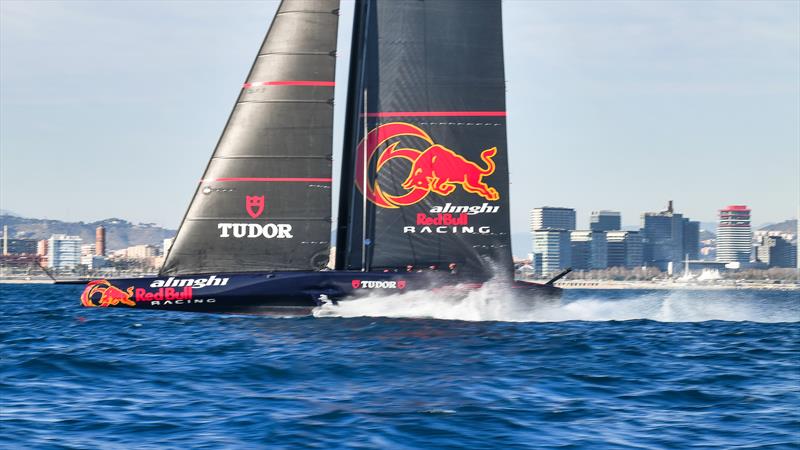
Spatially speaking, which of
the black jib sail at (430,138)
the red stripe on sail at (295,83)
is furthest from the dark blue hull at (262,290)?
the red stripe on sail at (295,83)

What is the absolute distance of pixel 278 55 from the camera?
2750 centimetres

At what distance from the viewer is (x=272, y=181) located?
89.2 feet

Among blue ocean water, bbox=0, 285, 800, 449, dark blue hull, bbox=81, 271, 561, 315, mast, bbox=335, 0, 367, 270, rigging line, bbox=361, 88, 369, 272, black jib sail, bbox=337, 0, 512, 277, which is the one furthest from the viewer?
mast, bbox=335, 0, 367, 270

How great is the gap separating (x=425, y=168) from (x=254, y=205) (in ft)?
14.3

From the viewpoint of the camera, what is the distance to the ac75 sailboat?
89.3ft

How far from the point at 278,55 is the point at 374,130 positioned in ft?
9.83

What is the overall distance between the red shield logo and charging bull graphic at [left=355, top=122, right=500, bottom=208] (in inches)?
114

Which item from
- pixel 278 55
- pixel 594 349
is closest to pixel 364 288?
pixel 278 55

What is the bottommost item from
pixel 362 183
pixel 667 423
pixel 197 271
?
pixel 667 423

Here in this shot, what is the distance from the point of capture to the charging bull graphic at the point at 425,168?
28.2m

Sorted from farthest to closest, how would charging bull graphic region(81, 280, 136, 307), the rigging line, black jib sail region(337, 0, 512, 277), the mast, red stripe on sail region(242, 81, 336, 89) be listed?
1. the mast
2. the rigging line
3. black jib sail region(337, 0, 512, 277)
4. red stripe on sail region(242, 81, 336, 89)
5. charging bull graphic region(81, 280, 136, 307)

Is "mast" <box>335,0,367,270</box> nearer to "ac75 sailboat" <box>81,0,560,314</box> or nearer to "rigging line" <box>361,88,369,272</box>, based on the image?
"ac75 sailboat" <box>81,0,560,314</box>

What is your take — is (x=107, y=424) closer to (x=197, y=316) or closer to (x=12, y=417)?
(x=12, y=417)

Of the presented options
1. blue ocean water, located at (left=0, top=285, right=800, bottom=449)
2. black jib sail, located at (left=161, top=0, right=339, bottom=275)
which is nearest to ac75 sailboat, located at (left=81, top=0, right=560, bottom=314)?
black jib sail, located at (left=161, top=0, right=339, bottom=275)
